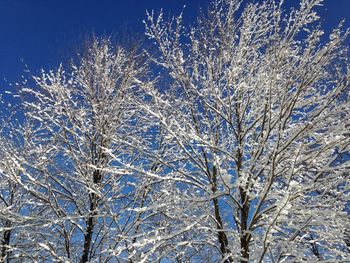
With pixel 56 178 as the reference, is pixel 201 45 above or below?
above

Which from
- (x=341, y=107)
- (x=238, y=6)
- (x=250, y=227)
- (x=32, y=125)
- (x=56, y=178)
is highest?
(x=32, y=125)

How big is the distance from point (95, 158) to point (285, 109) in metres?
3.80

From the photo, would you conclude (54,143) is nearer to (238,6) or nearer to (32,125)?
(32,125)

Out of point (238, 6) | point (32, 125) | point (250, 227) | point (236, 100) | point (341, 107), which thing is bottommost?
point (250, 227)

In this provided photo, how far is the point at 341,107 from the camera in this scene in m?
4.46

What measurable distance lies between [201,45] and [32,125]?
672 cm

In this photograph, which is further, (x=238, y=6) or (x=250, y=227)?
(x=238, y=6)

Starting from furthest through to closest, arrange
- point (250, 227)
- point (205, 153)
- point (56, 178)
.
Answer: point (56, 178) → point (205, 153) → point (250, 227)

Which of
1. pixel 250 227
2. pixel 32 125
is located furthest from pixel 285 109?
pixel 32 125

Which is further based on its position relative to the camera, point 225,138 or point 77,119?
point 77,119

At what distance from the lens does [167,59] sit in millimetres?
6105

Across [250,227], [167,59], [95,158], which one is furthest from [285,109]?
[95,158]

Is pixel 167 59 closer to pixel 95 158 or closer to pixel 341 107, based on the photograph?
pixel 95 158

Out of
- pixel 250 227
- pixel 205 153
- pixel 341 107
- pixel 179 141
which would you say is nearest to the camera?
pixel 341 107
